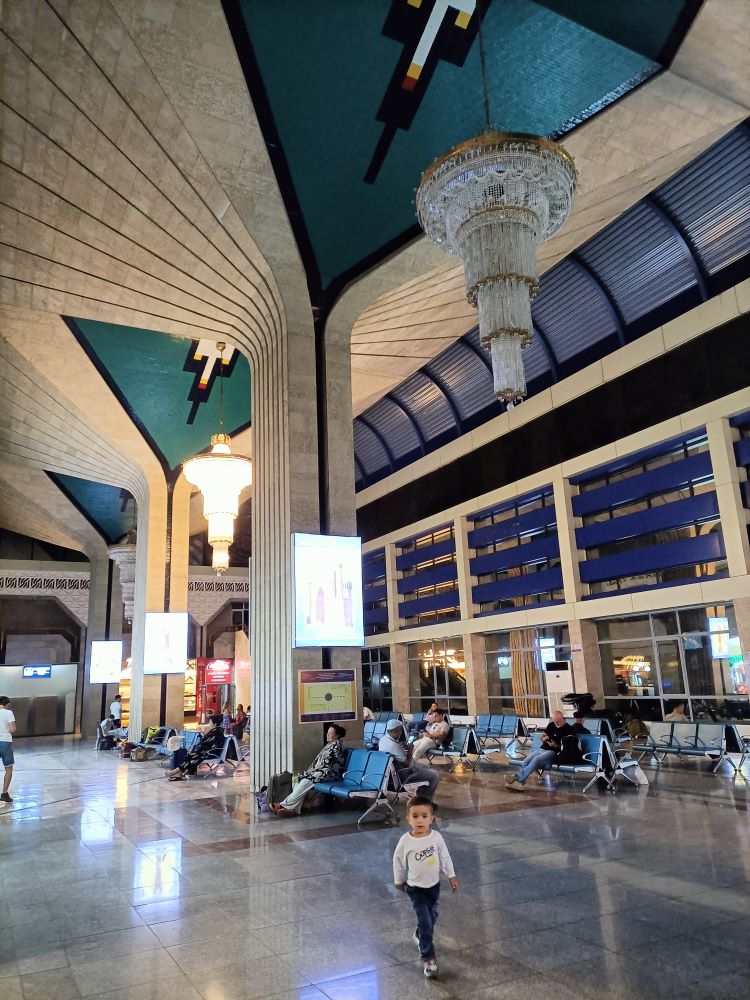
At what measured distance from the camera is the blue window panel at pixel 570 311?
57.2 feet

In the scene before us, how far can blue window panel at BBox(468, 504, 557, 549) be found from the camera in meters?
19.7

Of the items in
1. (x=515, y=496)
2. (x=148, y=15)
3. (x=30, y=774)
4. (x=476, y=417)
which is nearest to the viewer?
(x=148, y=15)

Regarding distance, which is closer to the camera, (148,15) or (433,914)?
(433,914)

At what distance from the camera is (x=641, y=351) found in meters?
16.5

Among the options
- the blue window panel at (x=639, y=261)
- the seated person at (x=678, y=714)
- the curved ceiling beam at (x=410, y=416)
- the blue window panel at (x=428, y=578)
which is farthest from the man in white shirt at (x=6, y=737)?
the curved ceiling beam at (x=410, y=416)

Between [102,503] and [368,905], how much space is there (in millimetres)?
22372

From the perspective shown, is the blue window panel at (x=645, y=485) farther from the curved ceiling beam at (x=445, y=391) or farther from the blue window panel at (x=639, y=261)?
the curved ceiling beam at (x=445, y=391)

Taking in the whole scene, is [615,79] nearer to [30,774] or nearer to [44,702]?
[30,774]

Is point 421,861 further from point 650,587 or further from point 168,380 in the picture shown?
point 650,587

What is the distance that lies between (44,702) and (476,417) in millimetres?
20962

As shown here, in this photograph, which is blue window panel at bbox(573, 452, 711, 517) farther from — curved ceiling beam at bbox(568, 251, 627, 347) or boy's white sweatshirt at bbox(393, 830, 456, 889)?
boy's white sweatshirt at bbox(393, 830, 456, 889)

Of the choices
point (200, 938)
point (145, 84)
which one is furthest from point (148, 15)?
point (200, 938)

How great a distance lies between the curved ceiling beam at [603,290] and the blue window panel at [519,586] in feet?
20.9

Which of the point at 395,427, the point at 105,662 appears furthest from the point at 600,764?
the point at 105,662
